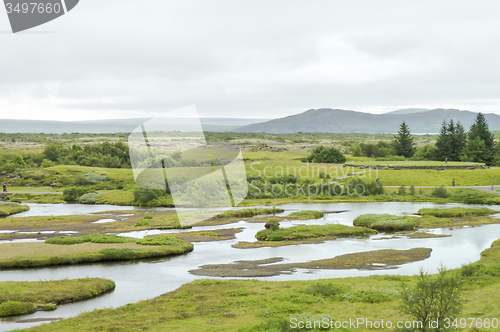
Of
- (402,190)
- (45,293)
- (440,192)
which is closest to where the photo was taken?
(45,293)

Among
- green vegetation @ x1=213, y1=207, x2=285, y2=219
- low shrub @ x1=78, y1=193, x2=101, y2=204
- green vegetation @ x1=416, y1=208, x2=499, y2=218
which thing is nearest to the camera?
green vegetation @ x1=416, y1=208, x2=499, y2=218

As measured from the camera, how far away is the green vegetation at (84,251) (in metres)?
34.8

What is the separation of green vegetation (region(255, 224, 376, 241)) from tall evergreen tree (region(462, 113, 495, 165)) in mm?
73948

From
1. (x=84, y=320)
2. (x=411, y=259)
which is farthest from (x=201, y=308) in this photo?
(x=411, y=259)

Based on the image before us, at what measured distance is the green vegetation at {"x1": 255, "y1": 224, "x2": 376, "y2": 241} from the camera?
45225 millimetres

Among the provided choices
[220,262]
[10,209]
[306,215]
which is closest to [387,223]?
[306,215]

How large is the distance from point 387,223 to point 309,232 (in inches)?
396

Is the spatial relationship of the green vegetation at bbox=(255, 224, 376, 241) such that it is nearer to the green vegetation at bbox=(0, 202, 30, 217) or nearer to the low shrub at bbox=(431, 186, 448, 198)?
the low shrub at bbox=(431, 186, 448, 198)

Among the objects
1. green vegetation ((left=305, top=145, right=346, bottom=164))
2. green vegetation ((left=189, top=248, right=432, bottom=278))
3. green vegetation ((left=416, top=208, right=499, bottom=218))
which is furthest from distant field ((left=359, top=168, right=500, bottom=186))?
green vegetation ((left=189, top=248, right=432, bottom=278))

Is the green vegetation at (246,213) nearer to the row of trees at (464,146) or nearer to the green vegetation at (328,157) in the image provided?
the green vegetation at (328,157)

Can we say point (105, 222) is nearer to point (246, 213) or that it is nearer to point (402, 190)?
point (246, 213)

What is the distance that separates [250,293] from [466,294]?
39.9 feet

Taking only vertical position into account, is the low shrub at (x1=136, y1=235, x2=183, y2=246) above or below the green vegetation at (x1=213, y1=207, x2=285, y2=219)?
above

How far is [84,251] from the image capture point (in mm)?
37594
